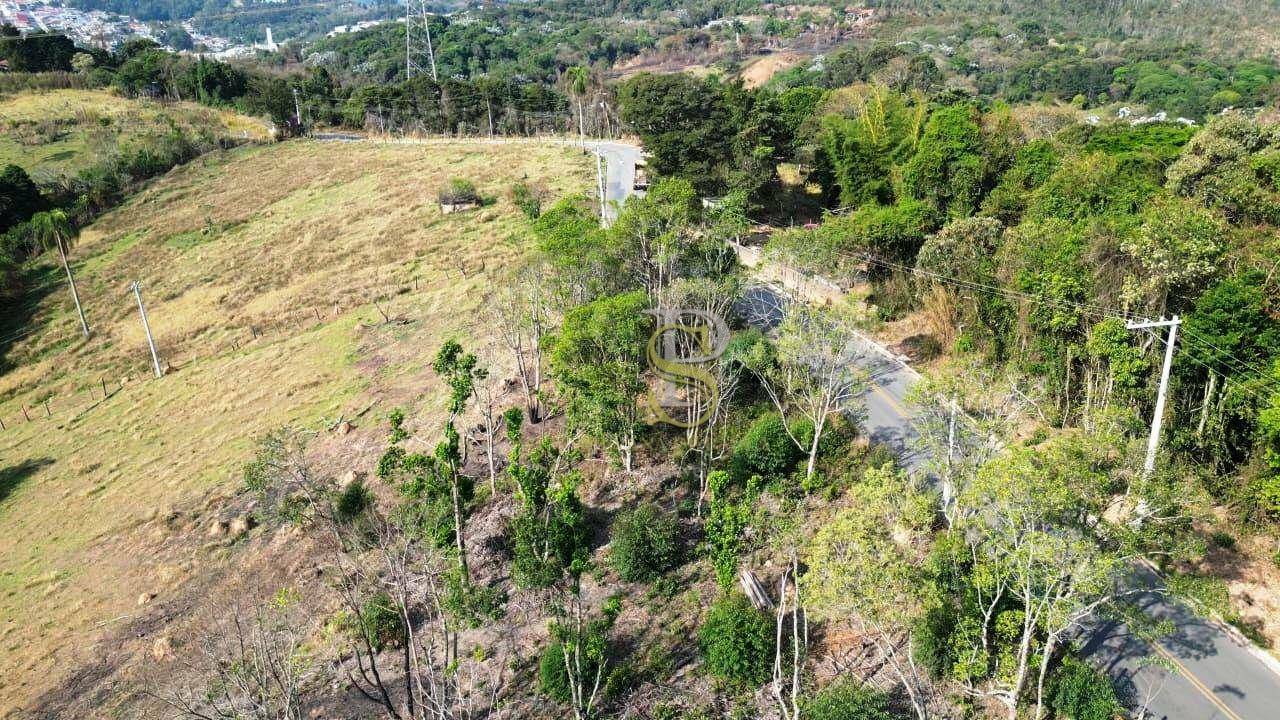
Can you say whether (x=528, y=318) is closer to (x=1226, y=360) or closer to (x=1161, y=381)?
(x=1161, y=381)

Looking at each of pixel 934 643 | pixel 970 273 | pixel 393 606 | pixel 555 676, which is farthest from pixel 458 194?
pixel 934 643

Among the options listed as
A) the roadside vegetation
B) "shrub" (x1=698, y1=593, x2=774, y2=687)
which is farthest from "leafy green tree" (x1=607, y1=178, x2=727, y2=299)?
"shrub" (x1=698, y1=593, x2=774, y2=687)

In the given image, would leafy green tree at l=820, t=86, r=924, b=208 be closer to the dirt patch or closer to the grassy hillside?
the grassy hillside

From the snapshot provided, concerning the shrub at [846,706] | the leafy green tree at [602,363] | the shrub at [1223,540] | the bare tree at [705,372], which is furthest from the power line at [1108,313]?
the leafy green tree at [602,363]

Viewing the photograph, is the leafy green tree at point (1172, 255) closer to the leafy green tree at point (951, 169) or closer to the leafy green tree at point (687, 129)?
the leafy green tree at point (951, 169)

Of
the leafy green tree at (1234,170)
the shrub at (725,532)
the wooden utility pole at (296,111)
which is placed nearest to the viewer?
the shrub at (725,532)

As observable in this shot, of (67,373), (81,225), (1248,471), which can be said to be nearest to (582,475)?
(1248,471)

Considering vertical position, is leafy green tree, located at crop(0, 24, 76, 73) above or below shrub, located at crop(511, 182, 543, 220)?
above
